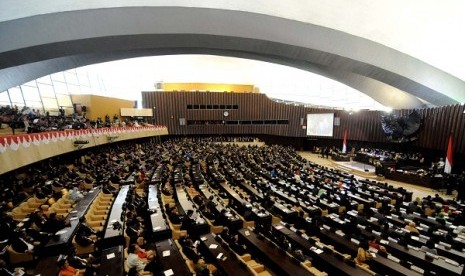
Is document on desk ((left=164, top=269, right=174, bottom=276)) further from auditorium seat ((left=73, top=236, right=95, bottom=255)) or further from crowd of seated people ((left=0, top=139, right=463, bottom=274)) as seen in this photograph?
auditorium seat ((left=73, top=236, right=95, bottom=255))

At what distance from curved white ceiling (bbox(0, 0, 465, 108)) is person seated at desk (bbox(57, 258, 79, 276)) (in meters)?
6.32

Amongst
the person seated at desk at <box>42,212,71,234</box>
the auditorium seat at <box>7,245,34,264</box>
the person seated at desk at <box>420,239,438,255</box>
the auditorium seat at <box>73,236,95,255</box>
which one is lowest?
the auditorium seat at <box>73,236,95,255</box>

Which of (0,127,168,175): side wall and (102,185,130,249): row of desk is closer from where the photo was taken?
(102,185,130,249): row of desk

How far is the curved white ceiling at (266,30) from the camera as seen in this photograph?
7258 mm

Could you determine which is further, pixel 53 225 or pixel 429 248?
pixel 53 225

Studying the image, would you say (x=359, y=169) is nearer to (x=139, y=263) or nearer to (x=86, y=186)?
(x=139, y=263)

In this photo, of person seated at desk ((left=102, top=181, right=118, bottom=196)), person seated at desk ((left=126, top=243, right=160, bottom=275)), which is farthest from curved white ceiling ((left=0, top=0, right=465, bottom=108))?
person seated at desk ((left=126, top=243, right=160, bottom=275))

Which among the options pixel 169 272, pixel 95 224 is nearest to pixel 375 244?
pixel 169 272

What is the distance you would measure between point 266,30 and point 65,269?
28.5 ft

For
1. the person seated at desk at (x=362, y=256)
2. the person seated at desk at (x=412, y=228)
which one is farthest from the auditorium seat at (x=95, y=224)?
the person seated at desk at (x=412, y=228)

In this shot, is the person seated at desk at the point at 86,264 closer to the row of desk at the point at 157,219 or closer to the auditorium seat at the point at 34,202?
the row of desk at the point at 157,219

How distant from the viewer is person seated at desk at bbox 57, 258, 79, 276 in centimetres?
498

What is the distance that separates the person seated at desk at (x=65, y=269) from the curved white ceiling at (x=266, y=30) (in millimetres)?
6317

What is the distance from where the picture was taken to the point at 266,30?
8.34m
